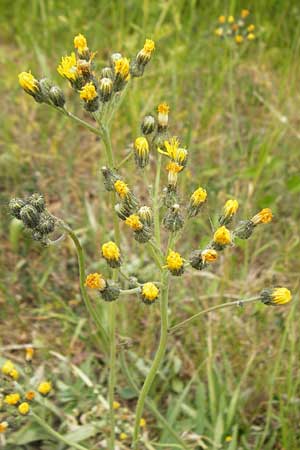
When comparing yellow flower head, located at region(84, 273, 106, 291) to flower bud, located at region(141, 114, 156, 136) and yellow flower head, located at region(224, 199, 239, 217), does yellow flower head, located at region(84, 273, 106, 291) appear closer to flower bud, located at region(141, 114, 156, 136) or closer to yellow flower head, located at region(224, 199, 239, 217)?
yellow flower head, located at region(224, 199, 239, 217)

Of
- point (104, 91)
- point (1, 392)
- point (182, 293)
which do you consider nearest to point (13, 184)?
point (182, 293)

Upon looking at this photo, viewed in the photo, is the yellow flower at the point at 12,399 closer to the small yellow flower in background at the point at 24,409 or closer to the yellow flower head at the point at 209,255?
the small yellow flower in background at the point at 24,409

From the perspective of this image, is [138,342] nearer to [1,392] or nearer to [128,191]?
[1,392]

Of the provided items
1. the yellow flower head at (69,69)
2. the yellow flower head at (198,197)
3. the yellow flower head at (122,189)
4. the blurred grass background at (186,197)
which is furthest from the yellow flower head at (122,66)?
the blurred grass background at (186,197)

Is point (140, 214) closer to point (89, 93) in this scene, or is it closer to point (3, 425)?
point (89, 93)

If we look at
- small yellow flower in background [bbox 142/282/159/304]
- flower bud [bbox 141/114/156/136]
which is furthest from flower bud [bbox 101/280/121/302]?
flower bud [bbox 141/114/156/136]

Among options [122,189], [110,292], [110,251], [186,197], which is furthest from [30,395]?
[186,197]
